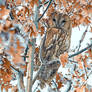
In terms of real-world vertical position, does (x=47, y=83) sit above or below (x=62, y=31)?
below

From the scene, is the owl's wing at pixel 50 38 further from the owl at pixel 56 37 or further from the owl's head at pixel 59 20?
the owl's head at pixel 59 20

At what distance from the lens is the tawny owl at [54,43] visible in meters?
2.19

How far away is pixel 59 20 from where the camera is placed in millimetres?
2461

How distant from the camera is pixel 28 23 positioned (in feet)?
5.14

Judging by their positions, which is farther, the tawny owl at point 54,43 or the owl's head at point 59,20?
the owl's head at point 59,20

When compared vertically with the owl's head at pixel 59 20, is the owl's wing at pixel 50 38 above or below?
below

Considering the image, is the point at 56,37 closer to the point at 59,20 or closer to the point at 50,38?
the point at 50,38

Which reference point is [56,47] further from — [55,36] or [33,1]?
[33,1]

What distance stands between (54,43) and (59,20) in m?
0.37

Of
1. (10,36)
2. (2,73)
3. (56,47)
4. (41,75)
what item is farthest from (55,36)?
(10,36)

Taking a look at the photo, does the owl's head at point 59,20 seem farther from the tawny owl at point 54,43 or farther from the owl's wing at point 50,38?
the owl's wing at point 50,38

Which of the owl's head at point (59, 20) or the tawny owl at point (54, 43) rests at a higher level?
the owl's head at point (59, 20)

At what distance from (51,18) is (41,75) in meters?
0.72

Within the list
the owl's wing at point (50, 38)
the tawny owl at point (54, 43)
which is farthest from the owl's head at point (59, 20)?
the owl's wing at point (50, 38)
